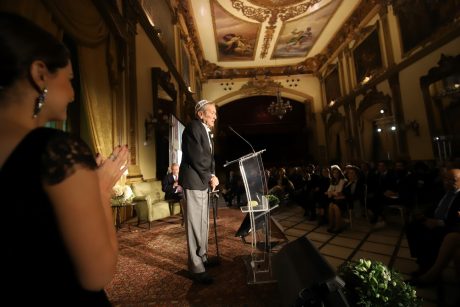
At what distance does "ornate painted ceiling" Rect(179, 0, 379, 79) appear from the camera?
9.89 meters

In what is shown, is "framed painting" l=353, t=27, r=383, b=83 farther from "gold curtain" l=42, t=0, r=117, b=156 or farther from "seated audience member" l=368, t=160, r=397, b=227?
"gold curtain" l=42, t=0, r=117, b=156

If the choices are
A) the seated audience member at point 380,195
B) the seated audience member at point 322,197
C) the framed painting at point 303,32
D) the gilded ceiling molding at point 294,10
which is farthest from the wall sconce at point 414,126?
the gilded ceiling molding at point 294,10

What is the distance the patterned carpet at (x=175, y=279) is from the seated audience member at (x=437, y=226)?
1.64 meters

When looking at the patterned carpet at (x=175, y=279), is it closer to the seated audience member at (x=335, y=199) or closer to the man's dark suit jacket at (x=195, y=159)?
the man's dark suit jacket at (x=195, y=159)

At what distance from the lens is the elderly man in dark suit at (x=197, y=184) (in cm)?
237

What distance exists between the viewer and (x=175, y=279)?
2.47 metres

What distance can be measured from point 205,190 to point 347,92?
38.7 ft

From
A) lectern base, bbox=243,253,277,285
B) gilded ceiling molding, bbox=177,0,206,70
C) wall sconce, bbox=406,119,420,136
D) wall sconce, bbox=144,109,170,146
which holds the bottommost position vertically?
lectern base, bbox=243,253,277,285

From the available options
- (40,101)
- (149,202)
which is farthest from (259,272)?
(149,202)

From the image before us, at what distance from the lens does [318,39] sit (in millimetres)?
12711

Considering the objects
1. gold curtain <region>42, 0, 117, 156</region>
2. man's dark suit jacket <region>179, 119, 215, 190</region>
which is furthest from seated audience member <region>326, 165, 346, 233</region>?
gold curtain <region>42, 0, 117, 156</region>

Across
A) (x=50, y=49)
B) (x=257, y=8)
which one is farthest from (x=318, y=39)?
(x=50, y=49)

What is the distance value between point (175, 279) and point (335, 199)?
3428 mm

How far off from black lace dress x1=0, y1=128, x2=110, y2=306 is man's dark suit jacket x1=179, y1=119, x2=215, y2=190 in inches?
71.2
